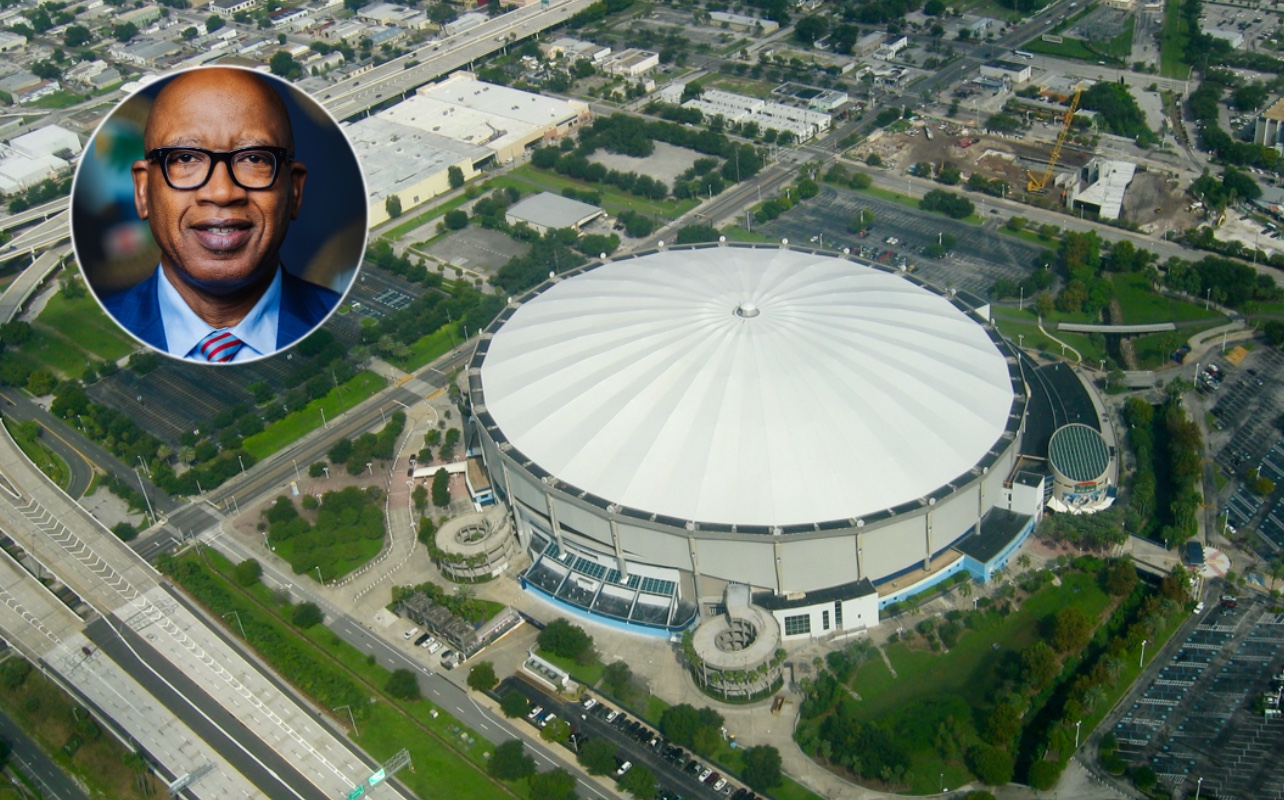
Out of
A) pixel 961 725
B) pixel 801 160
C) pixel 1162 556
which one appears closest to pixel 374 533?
pixel 961 725

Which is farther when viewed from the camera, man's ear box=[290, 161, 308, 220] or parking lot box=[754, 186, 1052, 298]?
parking lot box=[754, 186, 1052, 298]

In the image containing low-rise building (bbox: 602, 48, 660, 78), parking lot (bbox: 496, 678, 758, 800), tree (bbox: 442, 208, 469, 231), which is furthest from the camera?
low-rise building (bbox: 602, 48, 660, 78)

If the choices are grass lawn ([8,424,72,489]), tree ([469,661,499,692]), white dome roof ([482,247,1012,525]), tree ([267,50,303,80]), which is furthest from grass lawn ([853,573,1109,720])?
tree ([267,50,303,80])

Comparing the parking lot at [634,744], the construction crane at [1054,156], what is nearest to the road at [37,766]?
the parking lot at [634,744]

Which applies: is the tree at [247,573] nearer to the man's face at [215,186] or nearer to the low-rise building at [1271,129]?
the man's face at [215,186]

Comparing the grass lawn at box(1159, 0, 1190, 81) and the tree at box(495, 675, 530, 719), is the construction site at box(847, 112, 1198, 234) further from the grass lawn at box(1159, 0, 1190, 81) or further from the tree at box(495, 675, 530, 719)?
the tree at box(495, 675, 530, 719)

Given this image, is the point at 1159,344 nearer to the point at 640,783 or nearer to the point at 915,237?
the point at 915,237
